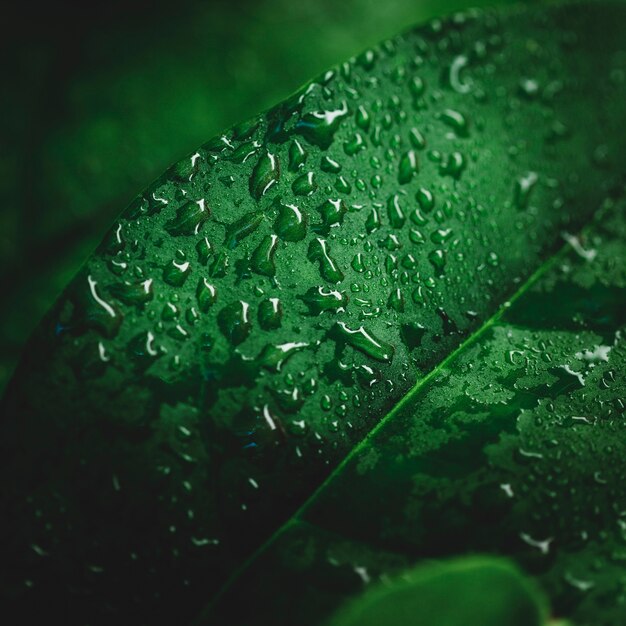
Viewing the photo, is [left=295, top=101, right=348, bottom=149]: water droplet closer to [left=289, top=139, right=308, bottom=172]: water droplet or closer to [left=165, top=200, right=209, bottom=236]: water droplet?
[left=289, top=139, right=308, bottom=172]: water droplet

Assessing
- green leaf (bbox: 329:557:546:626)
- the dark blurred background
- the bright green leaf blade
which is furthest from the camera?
the dark blurred background

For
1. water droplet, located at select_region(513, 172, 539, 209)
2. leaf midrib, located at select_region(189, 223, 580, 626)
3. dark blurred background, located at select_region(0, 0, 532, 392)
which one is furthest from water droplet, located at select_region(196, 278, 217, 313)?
dark blurred background, located at select_region(0, 0, 532, 392)

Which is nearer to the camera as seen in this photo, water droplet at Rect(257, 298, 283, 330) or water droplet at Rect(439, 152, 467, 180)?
water droplet at Rect(257, 298, 283, 330)

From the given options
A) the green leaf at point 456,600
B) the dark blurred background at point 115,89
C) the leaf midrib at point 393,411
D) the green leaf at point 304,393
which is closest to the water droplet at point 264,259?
the green leaf at point 304,393

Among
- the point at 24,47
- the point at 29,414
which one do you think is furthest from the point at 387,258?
the point at 24,47

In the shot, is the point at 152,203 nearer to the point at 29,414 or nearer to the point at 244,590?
the point at 29,414

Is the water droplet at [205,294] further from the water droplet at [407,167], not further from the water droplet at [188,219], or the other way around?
the water droplet at [407,167]
